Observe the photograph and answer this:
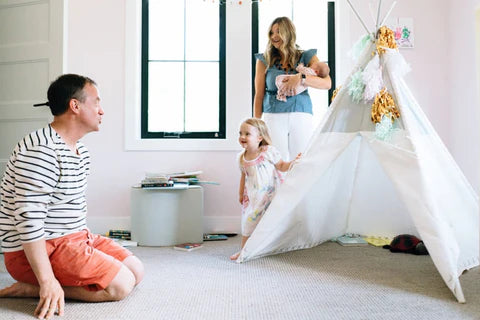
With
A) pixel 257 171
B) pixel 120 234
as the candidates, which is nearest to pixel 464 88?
pixel 257 171

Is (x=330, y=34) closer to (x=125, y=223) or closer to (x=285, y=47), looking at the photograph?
(x=285, y=47)

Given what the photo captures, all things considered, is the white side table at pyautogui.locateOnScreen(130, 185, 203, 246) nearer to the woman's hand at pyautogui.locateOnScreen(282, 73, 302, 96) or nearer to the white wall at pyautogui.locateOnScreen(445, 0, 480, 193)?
the woman's hand at pyautogui.locateOnScreen(282, 73, 302, 96)

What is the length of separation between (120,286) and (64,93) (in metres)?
0.73

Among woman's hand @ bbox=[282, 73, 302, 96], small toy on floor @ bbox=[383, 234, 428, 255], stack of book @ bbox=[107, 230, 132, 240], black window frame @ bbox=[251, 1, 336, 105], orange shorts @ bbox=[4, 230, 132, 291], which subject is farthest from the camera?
black window frame @ bbox=[251, 1, 336, 105]

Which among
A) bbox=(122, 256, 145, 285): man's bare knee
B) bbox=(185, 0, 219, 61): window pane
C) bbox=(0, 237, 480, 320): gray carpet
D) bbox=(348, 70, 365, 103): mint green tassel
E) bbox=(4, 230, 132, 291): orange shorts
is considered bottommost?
bbox=(0, 237, 480, 320): gray carpet

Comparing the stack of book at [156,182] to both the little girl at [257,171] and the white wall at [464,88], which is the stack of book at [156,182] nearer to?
the little girl at [257,171]

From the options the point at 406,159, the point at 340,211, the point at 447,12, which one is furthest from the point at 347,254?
the point at 447,12

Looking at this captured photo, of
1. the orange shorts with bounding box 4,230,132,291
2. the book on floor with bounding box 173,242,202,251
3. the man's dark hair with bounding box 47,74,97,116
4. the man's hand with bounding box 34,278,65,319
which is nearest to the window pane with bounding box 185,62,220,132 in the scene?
the book on floor with bounding box 173,242,202,251

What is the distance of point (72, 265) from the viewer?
5.08ft

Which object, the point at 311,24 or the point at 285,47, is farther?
the point at 311,24

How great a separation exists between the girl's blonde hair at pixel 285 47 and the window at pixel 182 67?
81cm

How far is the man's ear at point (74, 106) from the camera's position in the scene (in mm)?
1616

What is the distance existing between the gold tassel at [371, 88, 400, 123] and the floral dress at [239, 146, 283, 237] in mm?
650

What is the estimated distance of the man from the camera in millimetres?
1454
